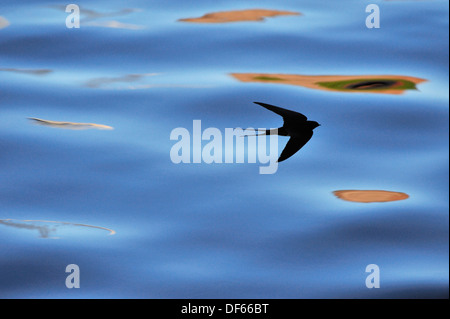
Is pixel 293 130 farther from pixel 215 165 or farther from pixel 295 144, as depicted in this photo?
pixel 215 165

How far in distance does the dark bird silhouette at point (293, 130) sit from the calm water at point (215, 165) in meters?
0.03

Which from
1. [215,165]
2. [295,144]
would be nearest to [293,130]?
[295,144]

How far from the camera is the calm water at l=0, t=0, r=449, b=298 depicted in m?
1.55

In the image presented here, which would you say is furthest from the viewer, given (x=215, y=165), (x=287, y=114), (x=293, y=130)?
(x=287, y=114)

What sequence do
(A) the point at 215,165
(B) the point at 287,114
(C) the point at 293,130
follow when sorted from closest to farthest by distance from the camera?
(A) the point at 215,165 → (C) the point at 293,130 → (B) the point at 287,114

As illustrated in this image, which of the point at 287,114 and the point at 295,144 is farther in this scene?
the point at 287,114

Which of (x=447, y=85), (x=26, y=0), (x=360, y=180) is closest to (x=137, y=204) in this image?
(x=360, y=180)

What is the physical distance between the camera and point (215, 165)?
6.33ft

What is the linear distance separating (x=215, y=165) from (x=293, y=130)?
266 millimetres

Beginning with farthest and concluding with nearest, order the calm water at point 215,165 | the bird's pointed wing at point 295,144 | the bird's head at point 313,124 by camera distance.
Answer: the bird's head at point 313,124 < the bird's pointed wing at point 295,144 < the calm water at point 215,165

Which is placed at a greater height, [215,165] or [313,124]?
[313,124]

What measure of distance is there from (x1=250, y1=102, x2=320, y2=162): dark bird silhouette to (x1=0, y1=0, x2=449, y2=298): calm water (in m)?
0.03

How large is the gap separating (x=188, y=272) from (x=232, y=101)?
2.73 feet

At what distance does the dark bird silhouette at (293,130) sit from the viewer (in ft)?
6.57
